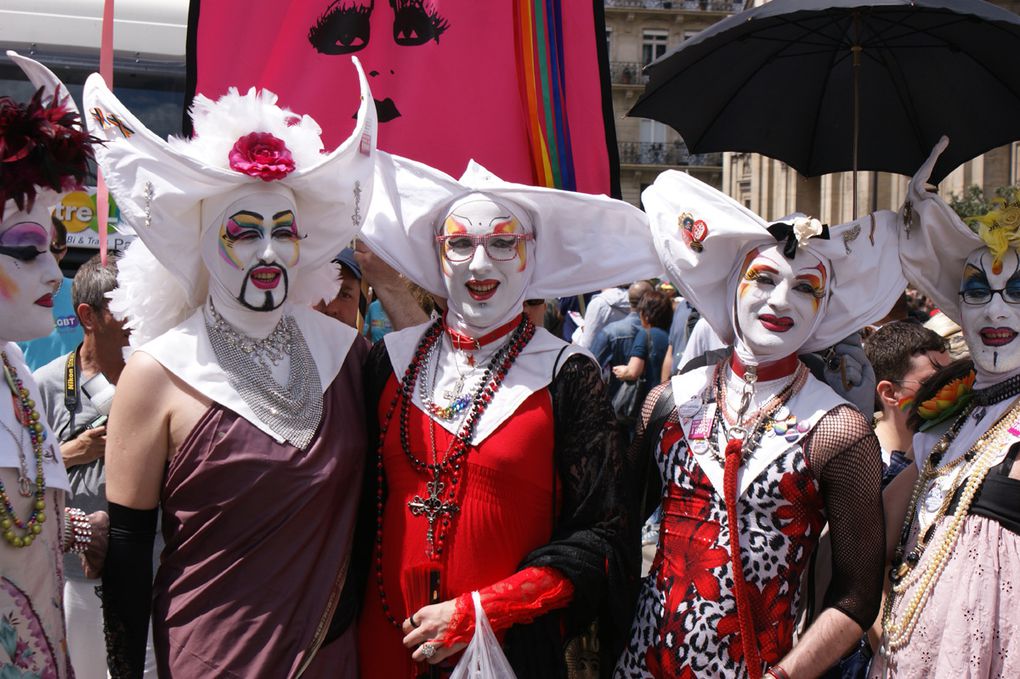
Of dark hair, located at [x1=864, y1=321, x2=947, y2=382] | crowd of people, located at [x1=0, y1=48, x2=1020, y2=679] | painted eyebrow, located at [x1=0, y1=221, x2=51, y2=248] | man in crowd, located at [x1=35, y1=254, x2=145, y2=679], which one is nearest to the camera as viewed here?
painted eyebrow, located at [x1=0, y1=221, x2=51, y2=248]

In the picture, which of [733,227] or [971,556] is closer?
[971,556]

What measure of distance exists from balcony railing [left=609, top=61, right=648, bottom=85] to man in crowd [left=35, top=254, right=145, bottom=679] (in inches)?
1564

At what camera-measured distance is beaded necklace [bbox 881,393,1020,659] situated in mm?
2965

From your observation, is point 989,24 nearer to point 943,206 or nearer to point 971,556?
point 943,206

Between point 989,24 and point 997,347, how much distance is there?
111 cm

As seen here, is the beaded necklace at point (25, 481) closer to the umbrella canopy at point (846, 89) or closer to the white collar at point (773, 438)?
the white collar at point (773, 438)

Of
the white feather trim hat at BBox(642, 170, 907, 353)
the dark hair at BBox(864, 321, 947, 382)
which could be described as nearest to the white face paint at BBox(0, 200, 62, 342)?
the white feather trim hat at BBox(642, 170, 907, 353)

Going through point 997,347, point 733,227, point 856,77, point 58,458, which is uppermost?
point 856,77

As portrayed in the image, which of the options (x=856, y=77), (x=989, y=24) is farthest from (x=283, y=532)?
(x=989, y=24)

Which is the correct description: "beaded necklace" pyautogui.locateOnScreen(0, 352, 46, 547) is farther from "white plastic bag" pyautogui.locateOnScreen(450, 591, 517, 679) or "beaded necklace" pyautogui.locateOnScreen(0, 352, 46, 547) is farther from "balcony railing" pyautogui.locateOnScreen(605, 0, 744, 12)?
"balcony railing" pyautogui.locateOnScreen(605, 0, 744, 12)

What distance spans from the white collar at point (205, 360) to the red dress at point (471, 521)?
33cm

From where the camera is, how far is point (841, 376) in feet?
12.8

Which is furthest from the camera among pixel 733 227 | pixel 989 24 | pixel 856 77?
pixel 856 77

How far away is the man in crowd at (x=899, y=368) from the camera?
441 centimetres
